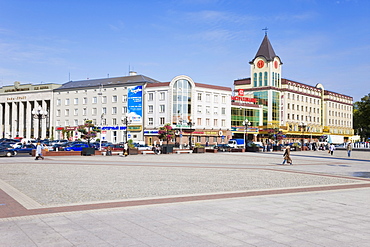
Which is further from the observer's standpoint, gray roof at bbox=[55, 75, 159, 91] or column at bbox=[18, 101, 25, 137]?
column at bbox=[18, 101, 25, 137]

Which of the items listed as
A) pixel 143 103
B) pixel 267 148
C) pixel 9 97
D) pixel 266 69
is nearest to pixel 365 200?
pixel 267 148

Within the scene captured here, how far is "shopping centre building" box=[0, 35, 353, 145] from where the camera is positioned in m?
79.0

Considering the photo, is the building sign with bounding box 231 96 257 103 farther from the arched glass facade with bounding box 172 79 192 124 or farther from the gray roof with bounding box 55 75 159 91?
the gray roof with bounding box 55 75 159 91

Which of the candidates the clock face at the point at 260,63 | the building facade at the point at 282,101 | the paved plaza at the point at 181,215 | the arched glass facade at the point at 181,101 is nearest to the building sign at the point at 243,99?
the building facade at the point at 282,101

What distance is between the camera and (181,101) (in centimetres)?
7850

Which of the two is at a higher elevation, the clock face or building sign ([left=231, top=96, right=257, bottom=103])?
the clock face

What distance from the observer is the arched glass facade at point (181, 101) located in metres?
78.1

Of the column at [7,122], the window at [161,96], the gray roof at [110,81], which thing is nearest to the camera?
the window at [161,96]

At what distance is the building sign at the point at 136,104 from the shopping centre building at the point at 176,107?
0.21m

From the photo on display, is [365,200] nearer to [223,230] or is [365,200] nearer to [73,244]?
[223,230]

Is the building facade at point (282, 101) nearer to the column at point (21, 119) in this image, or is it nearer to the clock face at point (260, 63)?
the clock face at point (260, 63)

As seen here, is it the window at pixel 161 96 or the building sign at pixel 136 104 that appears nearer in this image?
the window at pixel 161 96

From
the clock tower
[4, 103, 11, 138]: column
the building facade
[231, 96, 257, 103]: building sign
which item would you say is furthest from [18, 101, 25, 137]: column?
the clock tower

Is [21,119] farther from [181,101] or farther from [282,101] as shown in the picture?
[282,101]
